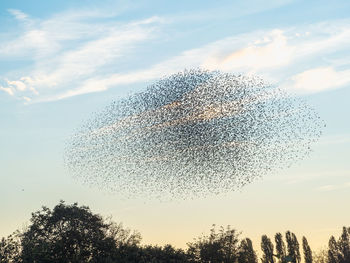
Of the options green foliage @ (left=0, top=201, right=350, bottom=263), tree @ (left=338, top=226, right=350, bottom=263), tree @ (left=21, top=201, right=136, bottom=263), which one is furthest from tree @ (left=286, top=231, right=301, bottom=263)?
tree @ (left=21, top=201, right=136, bottom=263)

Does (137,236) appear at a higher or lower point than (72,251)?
higher

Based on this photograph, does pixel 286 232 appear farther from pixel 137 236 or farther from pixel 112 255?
pixel 112 255

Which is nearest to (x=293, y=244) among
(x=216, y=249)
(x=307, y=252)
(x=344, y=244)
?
(x=307, y=252)

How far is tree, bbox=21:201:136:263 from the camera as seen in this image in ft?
225

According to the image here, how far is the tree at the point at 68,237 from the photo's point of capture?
6862 centimetres

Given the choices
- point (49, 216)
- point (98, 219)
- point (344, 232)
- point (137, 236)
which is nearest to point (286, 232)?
point (344, 232)

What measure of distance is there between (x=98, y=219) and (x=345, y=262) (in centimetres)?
6684

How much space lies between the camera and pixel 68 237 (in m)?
70.9

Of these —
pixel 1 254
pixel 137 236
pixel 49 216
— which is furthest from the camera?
pixel 137 236

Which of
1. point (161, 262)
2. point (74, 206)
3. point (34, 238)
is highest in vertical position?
point (74, 206)

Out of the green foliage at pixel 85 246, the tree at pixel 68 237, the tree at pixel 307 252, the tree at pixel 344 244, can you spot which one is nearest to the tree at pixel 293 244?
the tree at pixel 307 252

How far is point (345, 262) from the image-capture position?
108250mm

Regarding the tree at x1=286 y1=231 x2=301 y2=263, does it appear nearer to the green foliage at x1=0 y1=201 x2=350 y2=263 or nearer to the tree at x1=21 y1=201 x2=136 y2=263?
the green foliage at x1=0 y1=201 x2=350 y2=263

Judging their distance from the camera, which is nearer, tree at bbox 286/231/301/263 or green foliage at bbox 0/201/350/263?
green foliage at bbox 0/201/350/263
